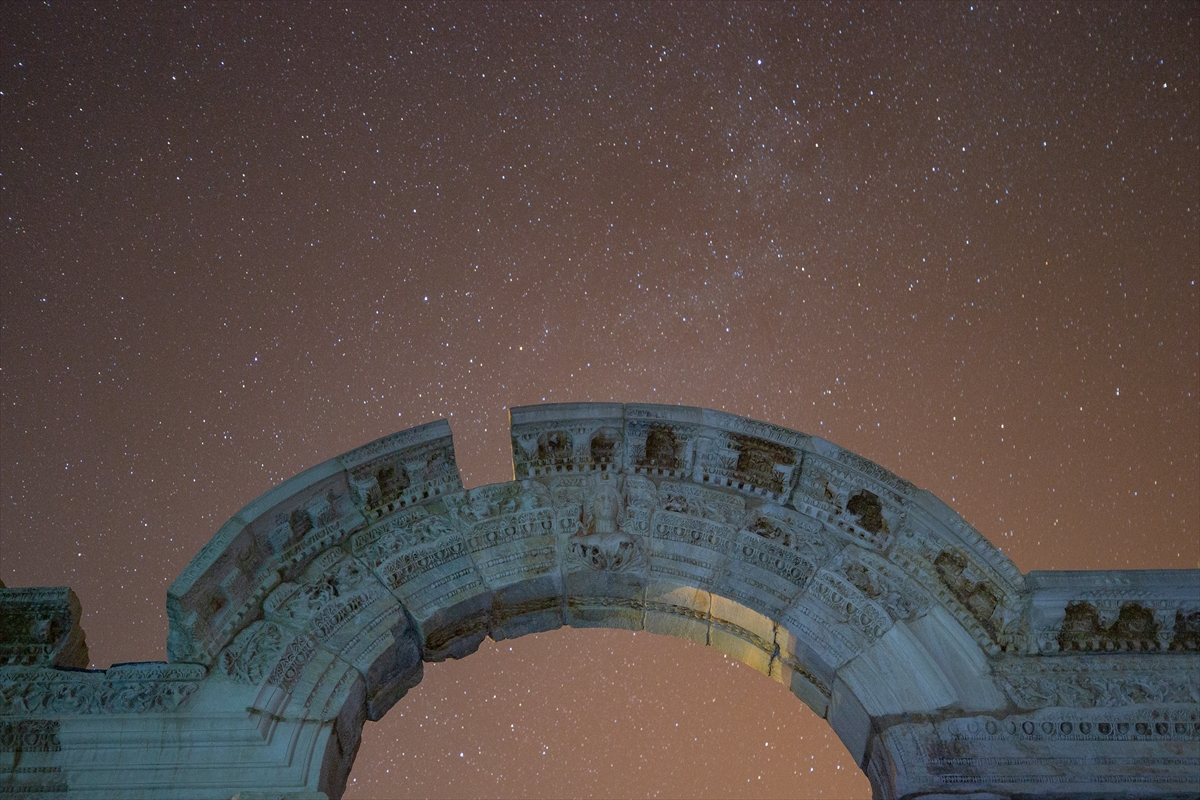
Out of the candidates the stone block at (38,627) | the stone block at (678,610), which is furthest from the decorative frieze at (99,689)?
the stone block at (678,610)

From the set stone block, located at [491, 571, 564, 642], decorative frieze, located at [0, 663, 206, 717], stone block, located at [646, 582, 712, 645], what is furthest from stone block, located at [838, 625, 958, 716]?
decorative frieze, located at [0, 663, 206, 717]

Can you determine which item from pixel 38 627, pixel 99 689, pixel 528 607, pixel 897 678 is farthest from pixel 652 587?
pixel 38 627

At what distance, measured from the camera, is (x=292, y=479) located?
7.16 metres

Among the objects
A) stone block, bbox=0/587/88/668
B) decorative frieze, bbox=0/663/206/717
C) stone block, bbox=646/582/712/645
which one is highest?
stone block, bbox=646/582/712/645

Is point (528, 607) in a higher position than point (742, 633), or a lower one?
higher

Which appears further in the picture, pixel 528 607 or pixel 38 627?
pixel 528 607

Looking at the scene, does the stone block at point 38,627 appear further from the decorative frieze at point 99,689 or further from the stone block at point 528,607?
the stone block at point 528,607

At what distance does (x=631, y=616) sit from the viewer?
25.0ft

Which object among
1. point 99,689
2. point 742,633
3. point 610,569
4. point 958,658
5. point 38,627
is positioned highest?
point 610,569

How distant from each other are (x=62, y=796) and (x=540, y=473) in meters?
3.50

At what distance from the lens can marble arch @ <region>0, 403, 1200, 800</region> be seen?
20.5 ft

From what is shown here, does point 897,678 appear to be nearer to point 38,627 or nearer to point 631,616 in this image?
point 631,616

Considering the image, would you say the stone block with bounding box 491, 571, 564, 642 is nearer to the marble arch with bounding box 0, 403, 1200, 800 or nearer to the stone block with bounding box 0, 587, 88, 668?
the marble arch with bounding box 0, 403, 1200, 800

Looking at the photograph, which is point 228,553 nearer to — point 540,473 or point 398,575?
point 398,575
